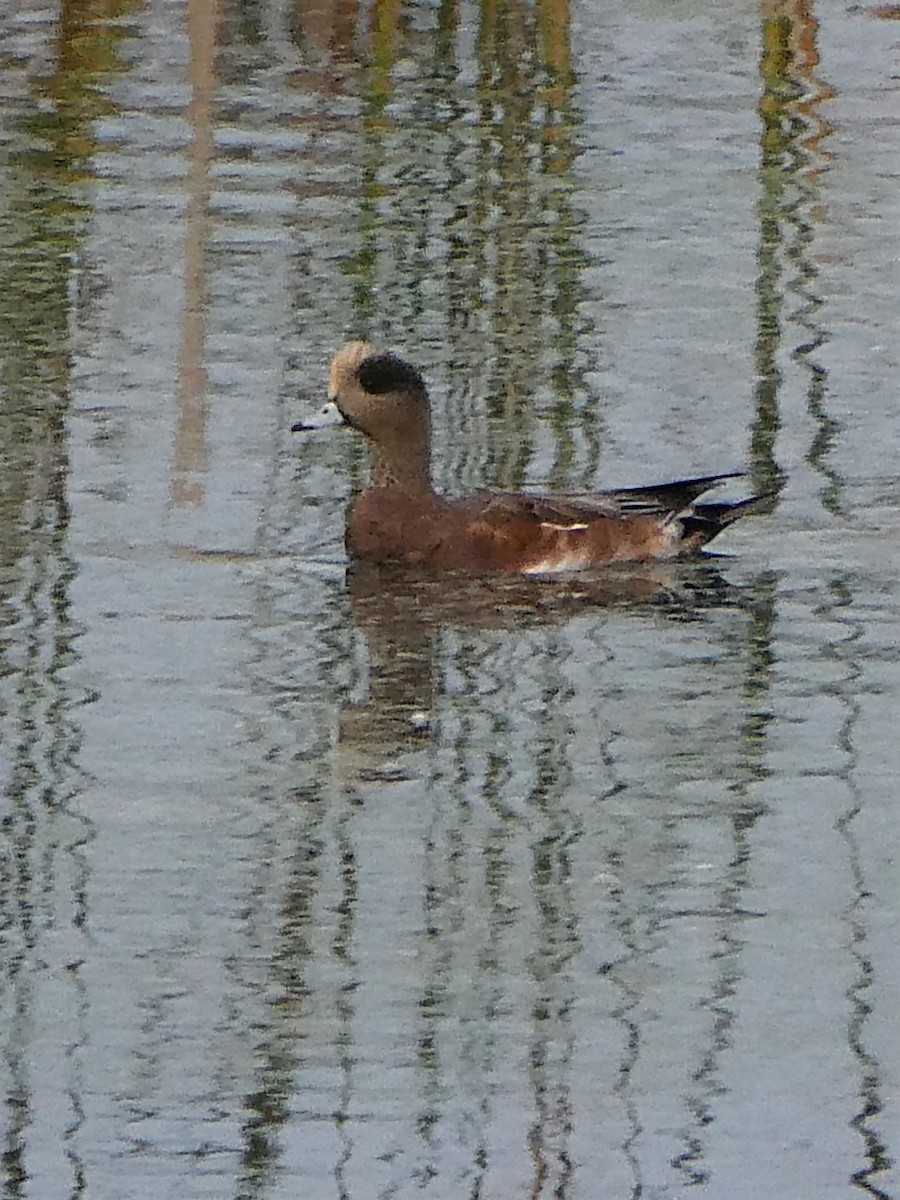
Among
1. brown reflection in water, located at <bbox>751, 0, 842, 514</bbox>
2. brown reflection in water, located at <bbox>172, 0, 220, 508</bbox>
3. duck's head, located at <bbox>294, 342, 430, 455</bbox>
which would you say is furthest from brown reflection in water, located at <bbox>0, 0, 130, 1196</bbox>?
brown reflection in water, located at <bbox>751, 0, 842, 514</bbox>

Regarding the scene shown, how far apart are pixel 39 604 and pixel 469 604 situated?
103 cm

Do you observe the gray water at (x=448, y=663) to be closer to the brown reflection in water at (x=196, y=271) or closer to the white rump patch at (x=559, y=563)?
the brown reflection in water at (x=196, y=271)

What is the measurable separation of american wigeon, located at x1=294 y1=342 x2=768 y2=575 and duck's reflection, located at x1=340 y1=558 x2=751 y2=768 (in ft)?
0.15

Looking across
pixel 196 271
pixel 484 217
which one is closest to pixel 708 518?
pixel 196 271

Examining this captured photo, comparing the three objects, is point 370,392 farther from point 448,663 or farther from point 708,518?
point 448,663

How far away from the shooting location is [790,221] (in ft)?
37.8

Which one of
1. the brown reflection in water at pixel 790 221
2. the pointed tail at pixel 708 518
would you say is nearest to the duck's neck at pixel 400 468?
the pointed tail at pixel 708 518

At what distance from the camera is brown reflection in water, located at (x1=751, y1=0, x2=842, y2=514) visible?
915 cm

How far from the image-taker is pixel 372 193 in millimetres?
11953

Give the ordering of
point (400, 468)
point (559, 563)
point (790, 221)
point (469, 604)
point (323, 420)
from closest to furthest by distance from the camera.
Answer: point (469, 604) < point (559, 563) < point (400, 468) < point (323, 420) < point (790, 221)

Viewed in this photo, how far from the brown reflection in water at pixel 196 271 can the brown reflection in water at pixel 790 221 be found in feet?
4.90

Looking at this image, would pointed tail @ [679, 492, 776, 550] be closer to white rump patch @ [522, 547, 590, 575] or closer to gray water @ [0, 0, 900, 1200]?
gray water @ [0, 0, 900, 1200]

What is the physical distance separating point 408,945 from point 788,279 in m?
5.44

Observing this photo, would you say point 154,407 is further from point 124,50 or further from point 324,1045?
point 124,50
